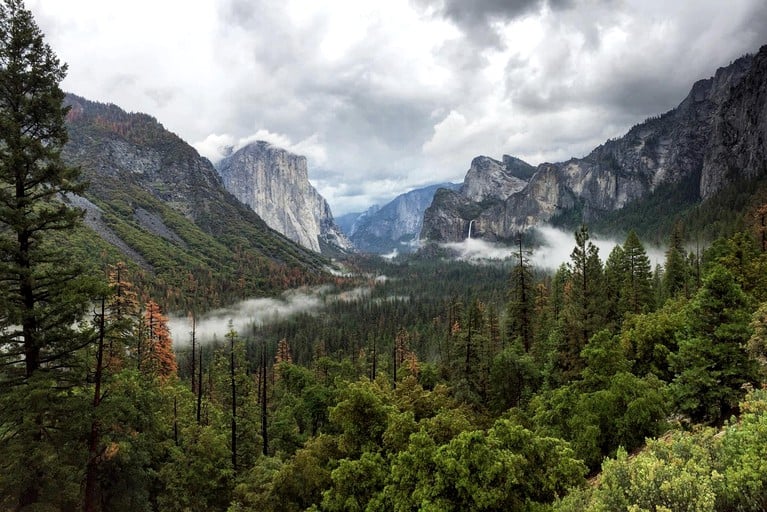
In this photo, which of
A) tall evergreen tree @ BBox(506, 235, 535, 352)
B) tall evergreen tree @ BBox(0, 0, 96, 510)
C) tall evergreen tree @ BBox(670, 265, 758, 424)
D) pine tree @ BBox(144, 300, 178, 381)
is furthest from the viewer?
pine tree @ BBox(144, 300, 178, 381)

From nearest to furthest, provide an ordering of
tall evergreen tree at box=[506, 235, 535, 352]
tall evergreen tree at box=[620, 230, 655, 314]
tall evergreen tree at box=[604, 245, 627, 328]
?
tall evergreen tree at box=[604, 245, 627, 328], tall evergreen tree at box=[506, 235, 535, 352], tall evergreen tree at box=[620, 230, 655, 314]

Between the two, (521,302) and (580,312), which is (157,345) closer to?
(521,302)

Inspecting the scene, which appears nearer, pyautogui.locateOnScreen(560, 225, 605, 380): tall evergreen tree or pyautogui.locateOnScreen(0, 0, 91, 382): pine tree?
pyautogui.locateOnScreen(0, 0, 91, 382): pine tree

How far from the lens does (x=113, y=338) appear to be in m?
15.2

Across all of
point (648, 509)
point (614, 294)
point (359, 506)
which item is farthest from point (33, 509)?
point (614, 294)

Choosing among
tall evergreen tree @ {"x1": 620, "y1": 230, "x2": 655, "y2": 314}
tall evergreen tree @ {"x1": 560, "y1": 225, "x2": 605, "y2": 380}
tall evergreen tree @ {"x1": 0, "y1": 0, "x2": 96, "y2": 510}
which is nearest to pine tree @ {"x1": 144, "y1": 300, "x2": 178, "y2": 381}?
tall evergreen tree @ {"x1": 0, "y1": 0, "x2": 96, "y2": 510}

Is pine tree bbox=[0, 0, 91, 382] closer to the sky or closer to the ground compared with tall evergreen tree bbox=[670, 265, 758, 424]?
closer to the sky

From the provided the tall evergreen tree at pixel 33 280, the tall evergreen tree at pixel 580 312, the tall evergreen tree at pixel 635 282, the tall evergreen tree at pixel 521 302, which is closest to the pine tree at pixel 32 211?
the tall evergreen tree at pixel 33 280

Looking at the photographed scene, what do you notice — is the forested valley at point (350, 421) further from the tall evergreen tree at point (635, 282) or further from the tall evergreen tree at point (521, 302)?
the tall evergreen tree at point (635, 282)

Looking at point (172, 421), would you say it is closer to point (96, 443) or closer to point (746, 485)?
point (96, 443)

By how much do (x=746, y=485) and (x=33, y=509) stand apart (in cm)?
1957

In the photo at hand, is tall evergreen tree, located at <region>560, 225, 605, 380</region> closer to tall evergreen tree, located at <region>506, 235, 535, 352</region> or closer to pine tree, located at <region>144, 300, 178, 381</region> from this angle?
tall evergreen tree, located at <region>506, 235, 535, 352</region>

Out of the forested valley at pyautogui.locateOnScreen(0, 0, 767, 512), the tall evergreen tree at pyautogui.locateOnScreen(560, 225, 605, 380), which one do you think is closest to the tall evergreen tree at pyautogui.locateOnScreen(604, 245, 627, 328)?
the tall evergreen tree at pyautogui.locateOnScreen(560, 225, 605, 380)

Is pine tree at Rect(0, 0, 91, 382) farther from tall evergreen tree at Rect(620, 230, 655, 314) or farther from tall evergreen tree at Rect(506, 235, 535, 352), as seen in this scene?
tall evergreen tree at Rect(620, 230, 655, 314)
